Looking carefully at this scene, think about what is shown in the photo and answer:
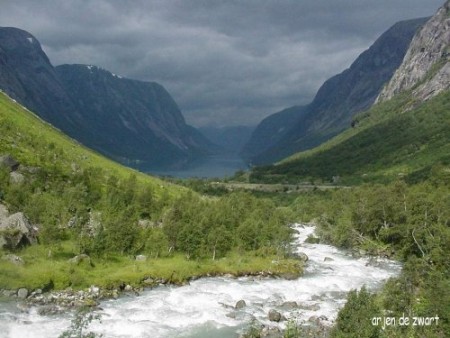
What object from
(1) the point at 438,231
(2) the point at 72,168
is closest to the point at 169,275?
(1) the point at 438,231

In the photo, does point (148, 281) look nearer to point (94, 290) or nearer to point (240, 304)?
point (94, 290)

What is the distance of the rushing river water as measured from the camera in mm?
65875

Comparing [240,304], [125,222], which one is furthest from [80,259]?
[240,304]

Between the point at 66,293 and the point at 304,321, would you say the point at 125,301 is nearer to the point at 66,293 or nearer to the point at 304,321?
the point at 66,293

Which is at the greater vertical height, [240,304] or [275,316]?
[240,304]

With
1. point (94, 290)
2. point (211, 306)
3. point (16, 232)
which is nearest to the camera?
point (211, 306)

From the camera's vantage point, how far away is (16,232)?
9419cm

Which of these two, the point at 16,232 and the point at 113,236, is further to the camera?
the point at 113,236

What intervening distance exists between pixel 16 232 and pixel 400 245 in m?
93.0

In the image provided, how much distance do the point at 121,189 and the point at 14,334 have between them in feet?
326

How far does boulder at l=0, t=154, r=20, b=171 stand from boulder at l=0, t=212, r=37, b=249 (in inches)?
1340

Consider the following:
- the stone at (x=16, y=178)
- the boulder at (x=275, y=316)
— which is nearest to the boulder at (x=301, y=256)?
the boulder at (x=275, y=316)

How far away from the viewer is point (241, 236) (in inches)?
4739

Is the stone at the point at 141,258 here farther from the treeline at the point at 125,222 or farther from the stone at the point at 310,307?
the stone at the point at 310,307
